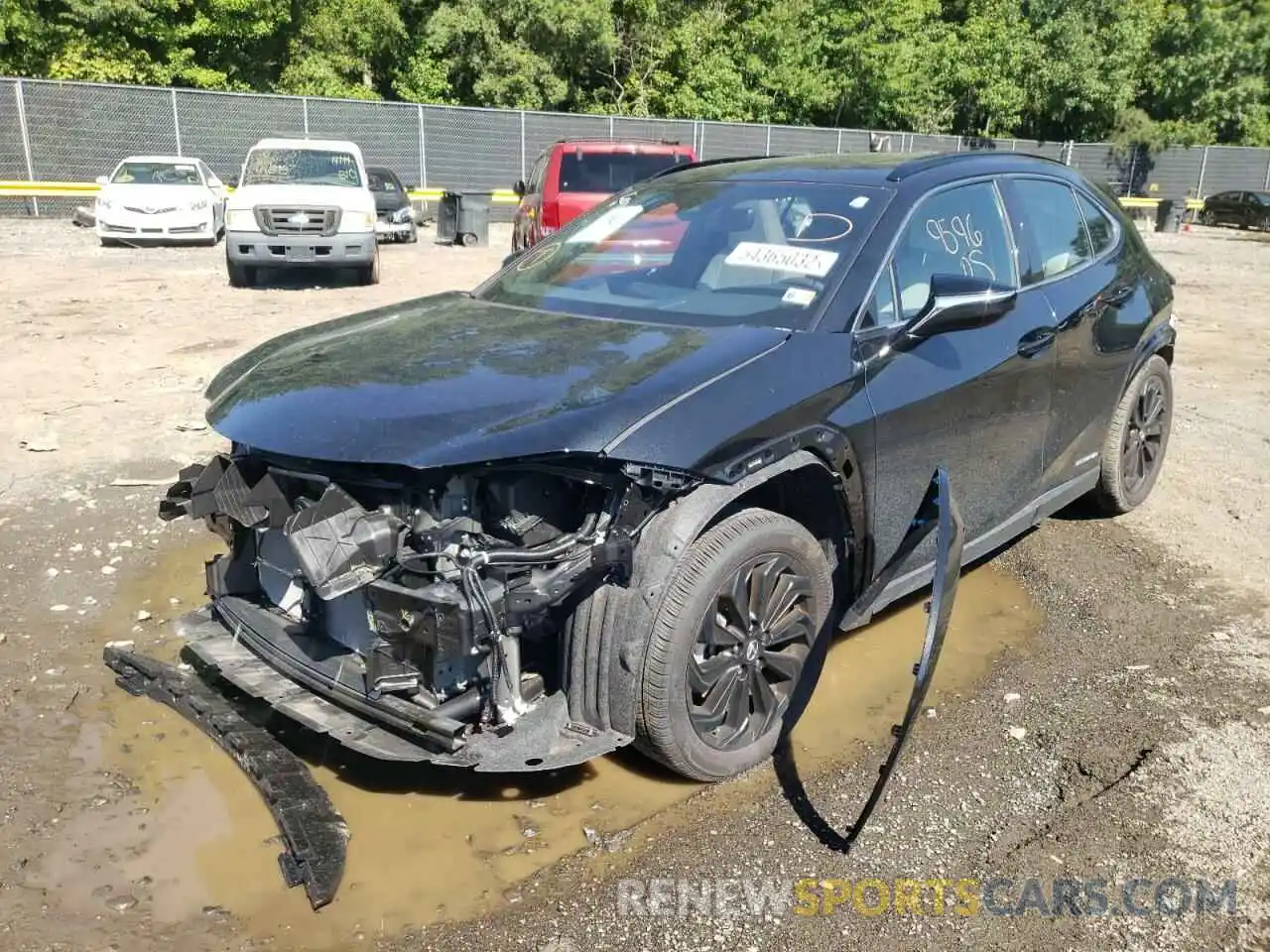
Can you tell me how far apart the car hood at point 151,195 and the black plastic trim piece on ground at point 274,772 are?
15.7m

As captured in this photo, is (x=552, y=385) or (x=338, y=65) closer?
(x=552, y=385)

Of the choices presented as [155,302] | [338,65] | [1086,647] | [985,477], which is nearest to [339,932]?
[985,477]

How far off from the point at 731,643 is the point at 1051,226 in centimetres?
263

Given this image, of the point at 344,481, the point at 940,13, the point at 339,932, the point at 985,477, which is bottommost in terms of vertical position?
the point at 339,932

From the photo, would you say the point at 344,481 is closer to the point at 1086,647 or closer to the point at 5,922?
the point at 5,922

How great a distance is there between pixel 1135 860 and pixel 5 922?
9.94 feet

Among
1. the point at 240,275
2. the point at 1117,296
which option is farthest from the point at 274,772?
the point at 240,275

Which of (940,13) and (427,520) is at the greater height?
(940,13)

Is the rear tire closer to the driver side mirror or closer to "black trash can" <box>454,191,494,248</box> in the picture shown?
"black trash can" <box>454,191,494,248</box>

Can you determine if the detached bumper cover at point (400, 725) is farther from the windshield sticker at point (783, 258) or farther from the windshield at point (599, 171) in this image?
the windshield at point (599, 171)

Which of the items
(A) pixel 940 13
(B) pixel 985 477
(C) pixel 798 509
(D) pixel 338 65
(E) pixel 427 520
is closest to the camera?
(E) pixel 427 520

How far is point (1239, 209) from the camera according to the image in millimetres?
32969

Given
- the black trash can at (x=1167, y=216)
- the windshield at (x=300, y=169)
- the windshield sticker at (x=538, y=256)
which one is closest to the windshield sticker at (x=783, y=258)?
the windshield sticker at (x=538, y=256)

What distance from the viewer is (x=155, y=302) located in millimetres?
11789
